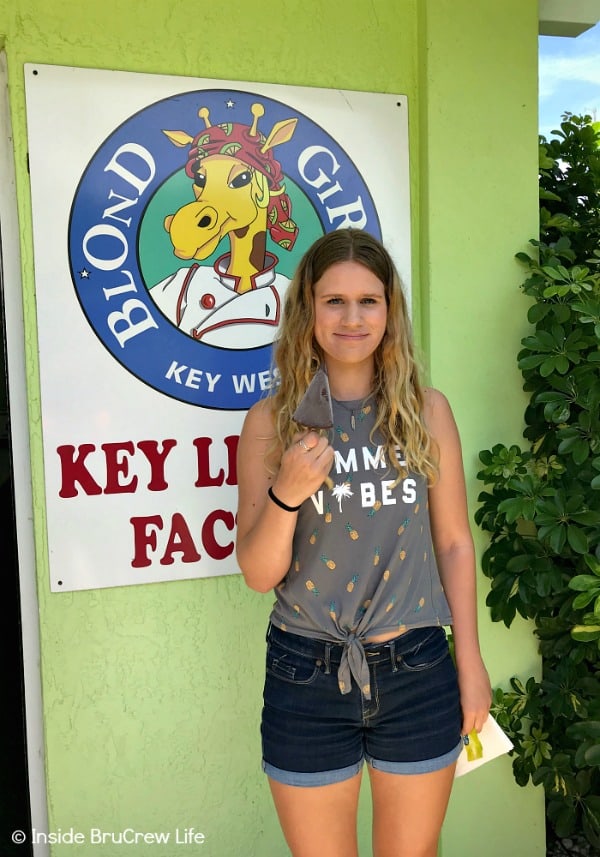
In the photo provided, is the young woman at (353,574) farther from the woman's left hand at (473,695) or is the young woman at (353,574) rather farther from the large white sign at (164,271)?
the large white sign at (164,271)

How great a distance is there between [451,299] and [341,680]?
1381 mm

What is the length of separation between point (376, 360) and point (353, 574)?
0.50 meters

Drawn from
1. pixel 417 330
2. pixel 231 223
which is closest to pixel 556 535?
pixel 417 330

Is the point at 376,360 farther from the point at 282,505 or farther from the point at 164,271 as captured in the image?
the point at 164,271

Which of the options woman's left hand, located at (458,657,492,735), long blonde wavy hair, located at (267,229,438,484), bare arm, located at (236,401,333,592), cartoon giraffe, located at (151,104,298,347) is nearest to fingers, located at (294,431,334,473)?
bare arm, located at (236,401,333,592)

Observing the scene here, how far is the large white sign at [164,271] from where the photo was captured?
7.15 feet

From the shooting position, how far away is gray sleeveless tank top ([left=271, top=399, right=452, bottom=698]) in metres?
1.61

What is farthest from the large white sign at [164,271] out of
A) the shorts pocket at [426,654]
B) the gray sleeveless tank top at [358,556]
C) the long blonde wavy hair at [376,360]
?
the shorts pocket at [426,654]

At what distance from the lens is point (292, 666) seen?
5.34ft

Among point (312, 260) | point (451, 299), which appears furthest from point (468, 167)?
point (312, 260)

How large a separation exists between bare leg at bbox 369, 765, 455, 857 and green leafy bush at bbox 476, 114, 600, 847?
2.29 feet

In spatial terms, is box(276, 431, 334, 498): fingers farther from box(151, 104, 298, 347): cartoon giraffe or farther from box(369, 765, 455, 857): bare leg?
box(151, 104, 298, 347): cartoon giraffe

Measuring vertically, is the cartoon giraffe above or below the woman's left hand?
above

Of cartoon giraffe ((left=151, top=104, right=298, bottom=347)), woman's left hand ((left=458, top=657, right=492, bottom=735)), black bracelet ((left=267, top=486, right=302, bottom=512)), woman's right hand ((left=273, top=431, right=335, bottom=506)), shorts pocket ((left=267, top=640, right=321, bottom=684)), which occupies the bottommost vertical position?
woman's left hand ((left=458, top=657, right=492, bottom=735))
